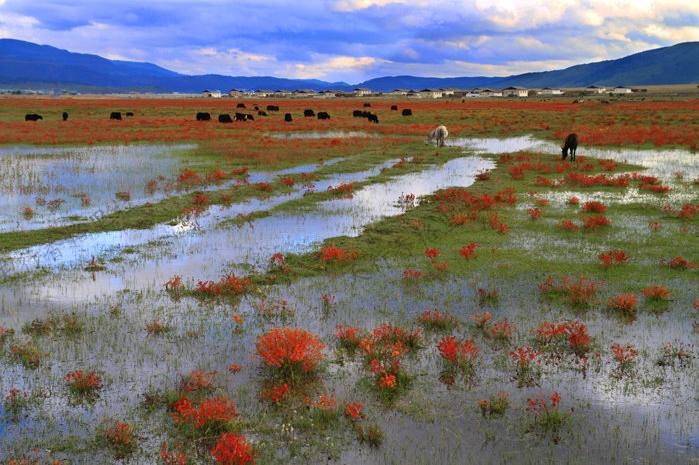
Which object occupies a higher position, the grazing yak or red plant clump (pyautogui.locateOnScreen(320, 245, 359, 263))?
the grazing yak

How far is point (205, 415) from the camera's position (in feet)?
19.8

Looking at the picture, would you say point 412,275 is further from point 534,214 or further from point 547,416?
point 534,214

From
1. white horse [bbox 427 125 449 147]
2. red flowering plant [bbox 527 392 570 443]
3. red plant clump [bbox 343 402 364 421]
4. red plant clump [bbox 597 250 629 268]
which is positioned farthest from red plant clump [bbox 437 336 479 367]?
white horse [bbox 427 125 449 147]

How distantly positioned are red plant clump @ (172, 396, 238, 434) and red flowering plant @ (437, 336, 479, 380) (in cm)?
292

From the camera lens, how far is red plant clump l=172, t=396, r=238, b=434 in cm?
602

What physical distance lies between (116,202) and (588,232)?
14613 mm

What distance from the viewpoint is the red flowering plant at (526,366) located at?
7.31 m

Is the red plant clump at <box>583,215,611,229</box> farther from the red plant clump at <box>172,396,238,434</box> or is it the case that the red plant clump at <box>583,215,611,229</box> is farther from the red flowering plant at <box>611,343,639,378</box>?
the red plant clump at <box>172,396,238,434</box>

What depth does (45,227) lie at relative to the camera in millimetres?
15062

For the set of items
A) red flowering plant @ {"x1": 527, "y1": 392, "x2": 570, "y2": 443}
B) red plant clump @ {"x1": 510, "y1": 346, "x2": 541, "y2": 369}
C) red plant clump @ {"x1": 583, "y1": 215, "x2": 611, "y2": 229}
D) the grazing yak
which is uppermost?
the grazing yak

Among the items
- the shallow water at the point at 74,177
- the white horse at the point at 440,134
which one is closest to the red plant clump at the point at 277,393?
the shallow water at the point at 74,177

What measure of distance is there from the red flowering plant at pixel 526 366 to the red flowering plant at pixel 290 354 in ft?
8.72

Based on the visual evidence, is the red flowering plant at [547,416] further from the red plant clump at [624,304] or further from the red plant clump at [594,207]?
the red plant clump at [594,207]

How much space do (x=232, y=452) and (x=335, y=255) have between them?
7036mm
